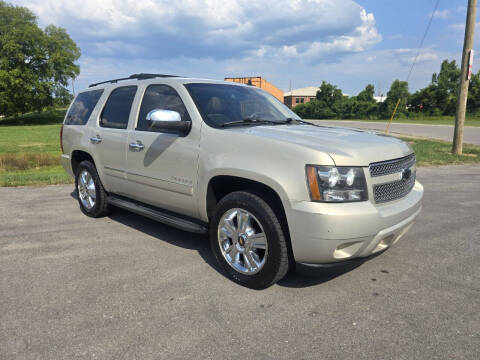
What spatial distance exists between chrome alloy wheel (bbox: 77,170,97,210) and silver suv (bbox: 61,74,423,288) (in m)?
0.56

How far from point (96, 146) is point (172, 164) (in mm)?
1711

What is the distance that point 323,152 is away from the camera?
9.00 ft

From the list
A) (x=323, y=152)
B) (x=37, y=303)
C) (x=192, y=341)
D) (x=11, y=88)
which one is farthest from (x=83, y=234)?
(x=11, y=88)

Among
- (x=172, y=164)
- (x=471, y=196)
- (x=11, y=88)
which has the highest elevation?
(x=11, y=88)

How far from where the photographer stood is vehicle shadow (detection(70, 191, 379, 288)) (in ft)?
9.54

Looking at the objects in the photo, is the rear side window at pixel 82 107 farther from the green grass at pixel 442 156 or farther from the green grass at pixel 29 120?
the green grass at pixel 29 120

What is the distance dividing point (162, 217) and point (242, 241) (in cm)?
112

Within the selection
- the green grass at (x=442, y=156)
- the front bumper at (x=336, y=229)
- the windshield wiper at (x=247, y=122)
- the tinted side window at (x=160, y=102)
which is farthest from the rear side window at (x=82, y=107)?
the green grass at (x=442, y=156)

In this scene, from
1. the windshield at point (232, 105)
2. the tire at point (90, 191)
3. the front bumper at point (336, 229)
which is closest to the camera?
the front bumper at point (336, 229)

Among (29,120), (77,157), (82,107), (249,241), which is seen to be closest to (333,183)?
(249,241)

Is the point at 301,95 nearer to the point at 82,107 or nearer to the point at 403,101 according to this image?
the point at 403,101

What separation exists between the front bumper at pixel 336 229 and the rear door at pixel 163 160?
1.21 metres

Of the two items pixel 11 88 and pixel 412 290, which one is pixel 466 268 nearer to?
pixel 412 290

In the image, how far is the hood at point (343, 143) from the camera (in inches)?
Result: 110
